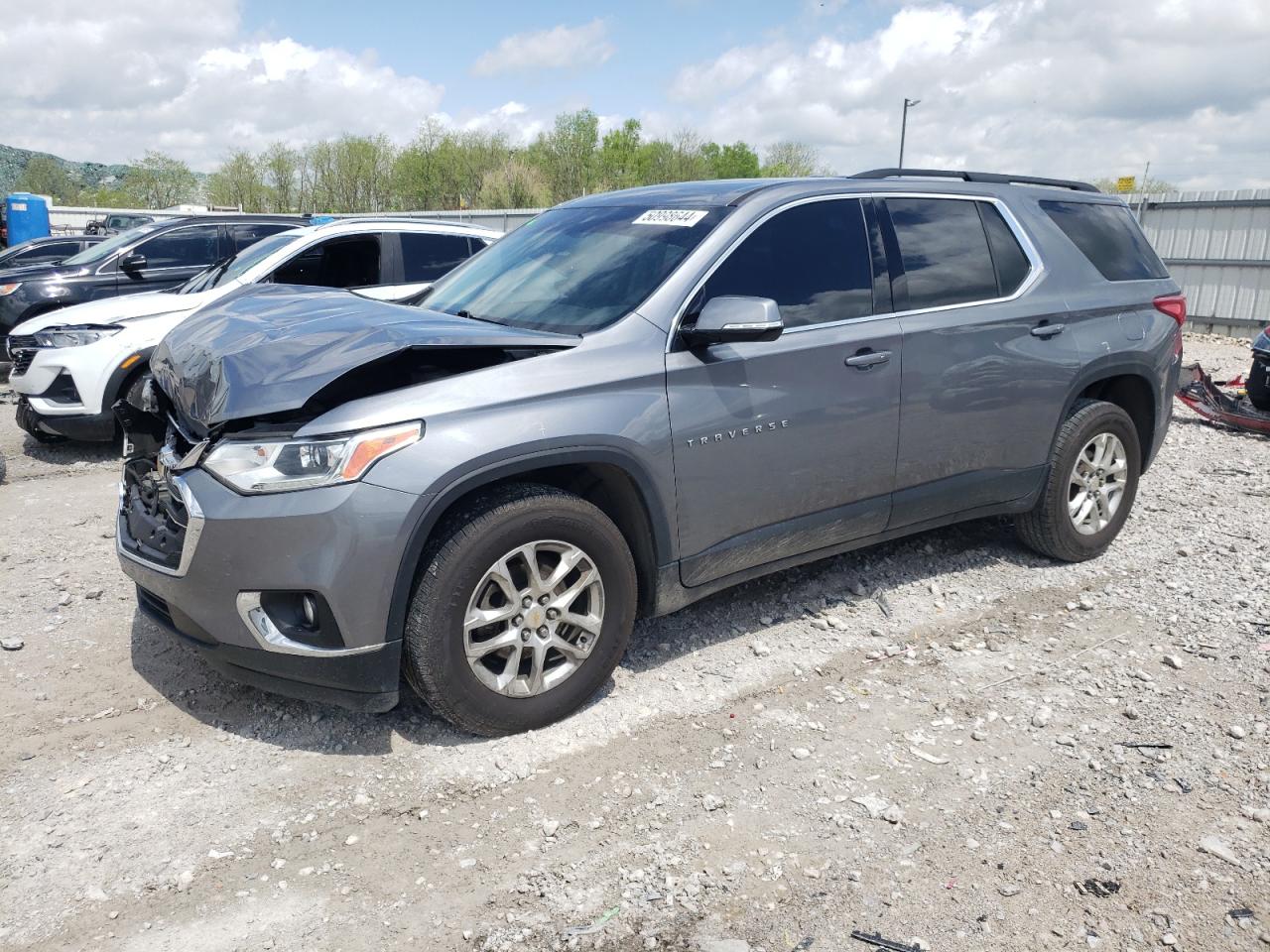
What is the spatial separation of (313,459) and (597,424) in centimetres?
94

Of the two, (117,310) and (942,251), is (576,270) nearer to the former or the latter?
(942,251)

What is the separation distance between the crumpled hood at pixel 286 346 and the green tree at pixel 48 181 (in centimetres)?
8946

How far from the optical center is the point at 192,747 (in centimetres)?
341

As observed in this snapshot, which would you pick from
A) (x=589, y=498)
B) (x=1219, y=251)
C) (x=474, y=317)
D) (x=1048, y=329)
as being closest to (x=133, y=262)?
(x=474, y=317)

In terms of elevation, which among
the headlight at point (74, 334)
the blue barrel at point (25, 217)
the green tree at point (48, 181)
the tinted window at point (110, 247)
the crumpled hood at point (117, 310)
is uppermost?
the green tree at point (48, 181)

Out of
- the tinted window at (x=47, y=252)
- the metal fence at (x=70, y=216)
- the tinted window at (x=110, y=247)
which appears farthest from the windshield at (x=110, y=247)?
the metal fence at (x=70, y=216)

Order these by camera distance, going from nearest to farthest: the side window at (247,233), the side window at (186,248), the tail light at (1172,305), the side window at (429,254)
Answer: the tail light at (1172,305) < the side window at (429,254) < the side window at (186,248) < the side window at (247,233)

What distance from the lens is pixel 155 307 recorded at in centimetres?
752

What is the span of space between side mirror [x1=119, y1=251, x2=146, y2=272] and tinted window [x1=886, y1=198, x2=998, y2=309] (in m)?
8.06

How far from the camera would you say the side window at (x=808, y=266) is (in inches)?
149

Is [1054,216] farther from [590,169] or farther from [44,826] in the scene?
[590,169]

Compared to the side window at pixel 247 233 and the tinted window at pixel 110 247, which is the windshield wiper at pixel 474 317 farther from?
the tinted window at pixel 110 247

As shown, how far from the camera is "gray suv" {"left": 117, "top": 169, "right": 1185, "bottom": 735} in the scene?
3.03m

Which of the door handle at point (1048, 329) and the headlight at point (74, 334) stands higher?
the door handle at point (1048, 329)
